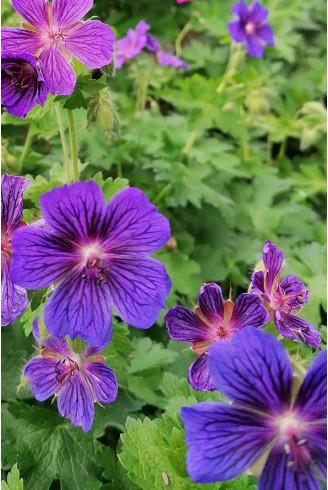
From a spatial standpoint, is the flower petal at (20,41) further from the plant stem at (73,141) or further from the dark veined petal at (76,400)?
the dark veined petal at (76,400)

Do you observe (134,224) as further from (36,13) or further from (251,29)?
(251,29)

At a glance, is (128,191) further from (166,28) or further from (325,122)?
(166,28)

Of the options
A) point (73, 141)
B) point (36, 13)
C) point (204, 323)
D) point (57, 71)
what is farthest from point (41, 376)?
point (36, 13)

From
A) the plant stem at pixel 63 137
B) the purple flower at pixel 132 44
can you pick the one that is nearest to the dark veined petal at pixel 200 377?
the plant stem at pixel 63 137

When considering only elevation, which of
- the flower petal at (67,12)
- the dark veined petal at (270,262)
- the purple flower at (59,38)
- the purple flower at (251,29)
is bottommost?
the dark veined petal at (270,262)

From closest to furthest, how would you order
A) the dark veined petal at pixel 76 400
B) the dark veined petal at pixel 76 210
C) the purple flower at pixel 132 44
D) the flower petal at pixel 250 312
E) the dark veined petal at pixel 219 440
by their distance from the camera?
the dark veined petal at pixel 219 440 < the dark veined petal at pixel 76 210 < the flower petal at pixel 250 312 < the dark veined petal at pixel 76 400 < the purple flower at pixel 132 44

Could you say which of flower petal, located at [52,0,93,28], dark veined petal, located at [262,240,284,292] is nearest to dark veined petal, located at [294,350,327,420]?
dark veined petal, located at [262,240,284,292]

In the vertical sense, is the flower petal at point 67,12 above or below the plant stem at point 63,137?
above

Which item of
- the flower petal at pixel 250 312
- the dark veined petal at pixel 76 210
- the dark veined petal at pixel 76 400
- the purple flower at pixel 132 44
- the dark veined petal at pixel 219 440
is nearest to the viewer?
the dark veined petal at pixel 219 440
